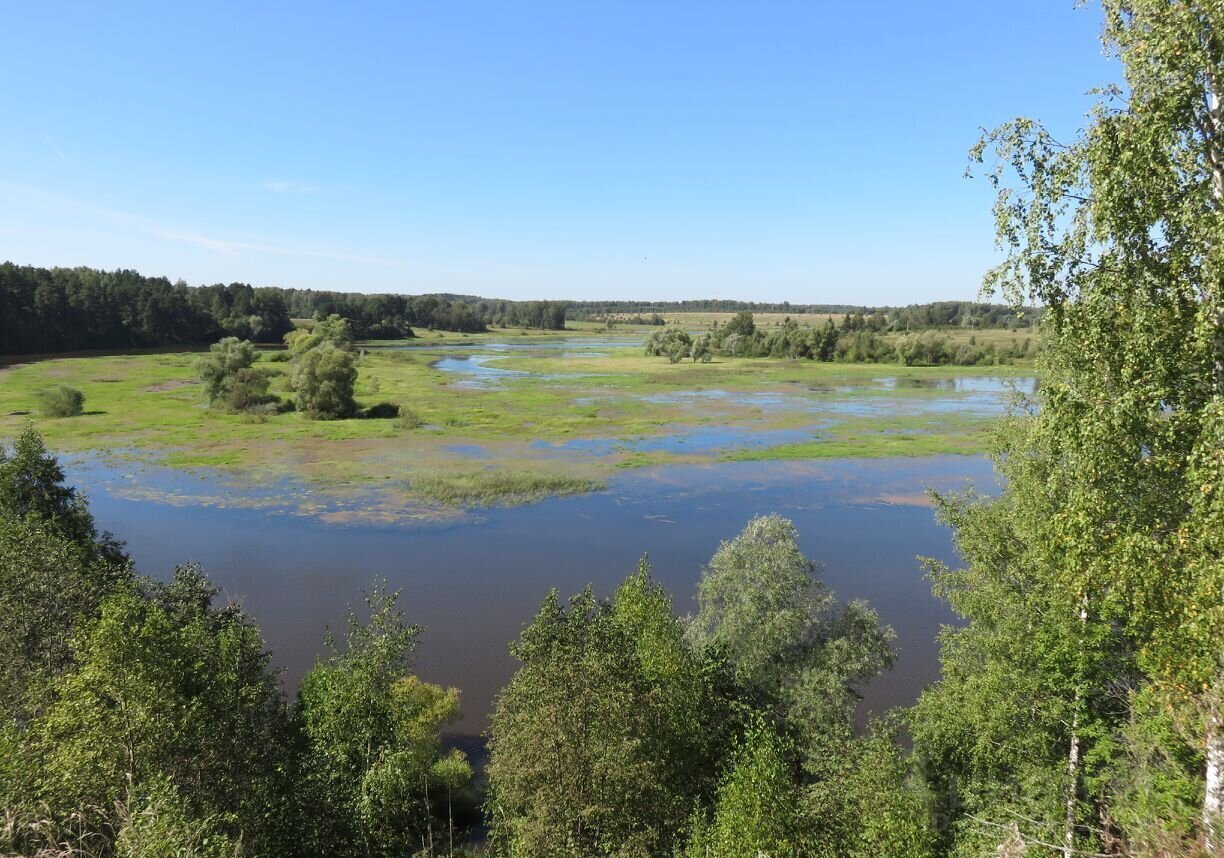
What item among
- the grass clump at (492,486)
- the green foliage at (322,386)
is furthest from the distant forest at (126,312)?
the grass clump at (492,486)

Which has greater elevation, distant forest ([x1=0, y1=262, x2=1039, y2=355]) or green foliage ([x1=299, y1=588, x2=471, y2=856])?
distant forest ([x1=0, y1=262, x2=1039, y2=355])

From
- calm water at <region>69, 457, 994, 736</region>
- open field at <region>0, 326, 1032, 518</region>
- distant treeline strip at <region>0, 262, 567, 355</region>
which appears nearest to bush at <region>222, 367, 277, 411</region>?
open field at <region>0, 326, 1032, 518</region>

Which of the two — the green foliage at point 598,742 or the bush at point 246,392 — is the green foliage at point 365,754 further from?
the bush at point 246,392

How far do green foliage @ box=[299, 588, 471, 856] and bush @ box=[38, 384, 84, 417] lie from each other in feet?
215

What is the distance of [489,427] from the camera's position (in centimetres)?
6556

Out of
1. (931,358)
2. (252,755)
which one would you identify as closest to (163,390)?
(252,755)

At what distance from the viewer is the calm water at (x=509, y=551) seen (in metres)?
25.9

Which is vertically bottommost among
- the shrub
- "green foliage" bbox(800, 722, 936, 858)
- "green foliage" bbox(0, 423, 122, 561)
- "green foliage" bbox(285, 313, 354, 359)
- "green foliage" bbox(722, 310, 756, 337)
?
"green foliage" bbox(800, 722, 936, 858)

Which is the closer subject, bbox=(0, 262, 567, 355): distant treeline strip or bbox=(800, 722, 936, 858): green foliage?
bbox=(800, 722, 936, 858): green foliage

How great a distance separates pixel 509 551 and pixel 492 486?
11576mm

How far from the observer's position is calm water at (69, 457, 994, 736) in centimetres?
2591

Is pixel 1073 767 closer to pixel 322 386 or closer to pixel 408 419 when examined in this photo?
pixel 408 419

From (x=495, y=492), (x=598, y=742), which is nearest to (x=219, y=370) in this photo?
(x=495, y=492)

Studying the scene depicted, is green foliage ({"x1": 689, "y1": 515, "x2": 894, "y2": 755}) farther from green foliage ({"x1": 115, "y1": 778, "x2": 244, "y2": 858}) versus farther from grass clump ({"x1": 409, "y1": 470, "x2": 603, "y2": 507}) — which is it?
grass clump ({"x1": 409, "y1": 470, "x2": 603, "y2": 507})
